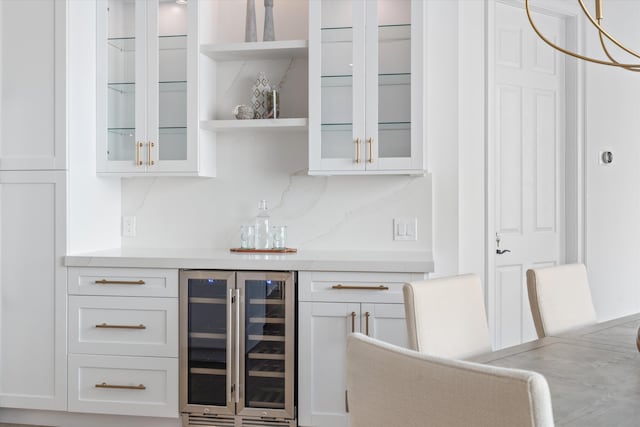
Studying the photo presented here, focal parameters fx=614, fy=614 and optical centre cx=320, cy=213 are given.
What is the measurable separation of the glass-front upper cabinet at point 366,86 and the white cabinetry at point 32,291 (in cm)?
138

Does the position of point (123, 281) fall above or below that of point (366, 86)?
below


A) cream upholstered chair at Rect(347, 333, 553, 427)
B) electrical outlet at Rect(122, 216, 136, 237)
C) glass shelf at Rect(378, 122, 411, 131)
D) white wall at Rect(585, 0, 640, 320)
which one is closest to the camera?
cream upholstered chair at Rect(347, 333, 553, 427)

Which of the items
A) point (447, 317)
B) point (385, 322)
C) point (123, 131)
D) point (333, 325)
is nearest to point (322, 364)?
point (333, 325)

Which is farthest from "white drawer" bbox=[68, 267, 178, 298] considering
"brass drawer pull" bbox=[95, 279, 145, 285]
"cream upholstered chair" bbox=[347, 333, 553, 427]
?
"cream upholstered chair" bbox=[347, 333, 553, 427]

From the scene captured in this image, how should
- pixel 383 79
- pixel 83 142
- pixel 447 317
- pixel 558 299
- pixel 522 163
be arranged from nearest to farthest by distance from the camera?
pixel 447 317 → pixel 558 299 → pixel 383 79 → pixel 83 142 → pixel 522 163

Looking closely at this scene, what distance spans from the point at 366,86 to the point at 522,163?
1.28 m

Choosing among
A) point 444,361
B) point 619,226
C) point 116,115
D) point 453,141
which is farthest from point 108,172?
point 619,226

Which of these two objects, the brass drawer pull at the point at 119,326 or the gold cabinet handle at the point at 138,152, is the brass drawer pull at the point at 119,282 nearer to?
the brass drawer pull at the point at 119,326

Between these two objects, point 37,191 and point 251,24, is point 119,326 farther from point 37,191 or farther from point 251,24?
point 251,24

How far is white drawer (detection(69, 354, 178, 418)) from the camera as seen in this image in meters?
3.02

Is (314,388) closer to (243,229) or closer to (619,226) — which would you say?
(243,229)

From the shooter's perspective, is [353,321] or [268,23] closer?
[353,321]

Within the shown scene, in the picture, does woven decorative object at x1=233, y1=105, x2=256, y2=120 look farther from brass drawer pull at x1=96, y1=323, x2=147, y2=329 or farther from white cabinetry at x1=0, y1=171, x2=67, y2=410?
brass drawer pull at x1=96, y1=323, x2=147, y2=329

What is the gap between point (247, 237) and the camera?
11.2ft
